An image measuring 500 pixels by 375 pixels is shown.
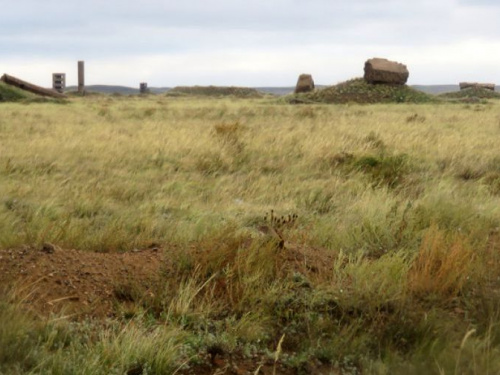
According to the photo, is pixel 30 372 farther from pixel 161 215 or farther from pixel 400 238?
pixel 161 215

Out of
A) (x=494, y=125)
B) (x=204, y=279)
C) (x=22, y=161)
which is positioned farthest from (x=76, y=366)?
(x=494, y=125)

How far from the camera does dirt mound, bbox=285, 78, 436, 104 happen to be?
112 feet

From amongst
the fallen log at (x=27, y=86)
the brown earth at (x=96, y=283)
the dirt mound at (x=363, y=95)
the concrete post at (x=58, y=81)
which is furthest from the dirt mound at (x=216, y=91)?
the brown earth at (x=96, y=283)

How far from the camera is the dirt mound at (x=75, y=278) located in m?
4.17

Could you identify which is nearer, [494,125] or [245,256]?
[245,256]

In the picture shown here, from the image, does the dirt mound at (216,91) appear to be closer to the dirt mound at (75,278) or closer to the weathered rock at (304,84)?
the weathered rock at (304,84)

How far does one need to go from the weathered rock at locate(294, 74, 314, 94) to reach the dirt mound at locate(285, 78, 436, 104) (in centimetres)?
445

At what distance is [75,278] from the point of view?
14.8ft

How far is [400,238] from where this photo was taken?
236 inches

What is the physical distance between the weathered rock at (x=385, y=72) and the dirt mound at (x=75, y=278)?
31.8m

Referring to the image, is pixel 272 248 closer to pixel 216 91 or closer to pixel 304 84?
pixel 304 84

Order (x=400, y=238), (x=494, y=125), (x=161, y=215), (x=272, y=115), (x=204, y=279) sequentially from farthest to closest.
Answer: (x=272, y=115) → (x=494, y=125) → (x=161, y=215) → (x=400, y=238) → (x=204, y=279)

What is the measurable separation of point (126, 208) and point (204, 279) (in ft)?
10.5

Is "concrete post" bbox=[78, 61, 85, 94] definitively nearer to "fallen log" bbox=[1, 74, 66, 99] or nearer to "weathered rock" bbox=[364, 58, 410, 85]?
"fallen log" bbox=[1, 74, 66, 99]
